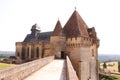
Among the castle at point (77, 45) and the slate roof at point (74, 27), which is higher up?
the slate roof at point (74, 27)

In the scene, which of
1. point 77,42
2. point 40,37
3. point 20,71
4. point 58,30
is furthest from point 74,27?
point 20,71

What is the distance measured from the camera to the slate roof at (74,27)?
99.1 ft

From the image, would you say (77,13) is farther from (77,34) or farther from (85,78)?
(85,78)

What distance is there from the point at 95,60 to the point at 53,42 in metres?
9.19

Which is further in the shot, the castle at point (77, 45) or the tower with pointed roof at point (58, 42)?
the tower with pointed roof at point (58, 42)

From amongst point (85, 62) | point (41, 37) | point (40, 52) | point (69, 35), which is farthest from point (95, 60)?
point (41, 37)

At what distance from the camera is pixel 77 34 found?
29766 mm

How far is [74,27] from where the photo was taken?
31250 millimetres

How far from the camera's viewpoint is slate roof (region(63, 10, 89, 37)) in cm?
3022

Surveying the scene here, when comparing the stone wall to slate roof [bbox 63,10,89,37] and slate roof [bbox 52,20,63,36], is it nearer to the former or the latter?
slate roof [bbox 52,20,63,36]

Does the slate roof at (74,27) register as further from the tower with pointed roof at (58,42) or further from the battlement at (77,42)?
the tower with pointed roof at (58,42)

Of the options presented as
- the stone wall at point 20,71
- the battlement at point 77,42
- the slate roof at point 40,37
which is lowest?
the stone wall at point 20,71

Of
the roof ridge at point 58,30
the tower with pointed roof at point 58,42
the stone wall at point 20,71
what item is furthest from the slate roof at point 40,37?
the stone wall at point 20,71

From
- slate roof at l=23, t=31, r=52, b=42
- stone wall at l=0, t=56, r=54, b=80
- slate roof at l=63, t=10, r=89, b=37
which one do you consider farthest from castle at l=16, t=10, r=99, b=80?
stone wall at l=0, t=56, r=54, b=80
